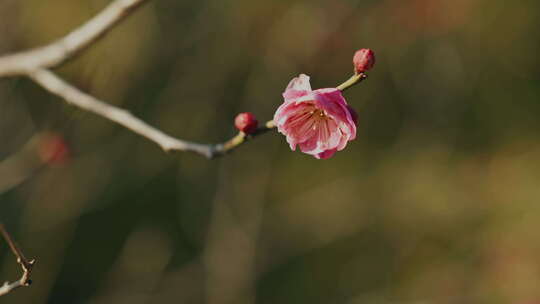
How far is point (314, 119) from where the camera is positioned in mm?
1269

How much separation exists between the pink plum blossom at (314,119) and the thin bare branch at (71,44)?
0.51 meters

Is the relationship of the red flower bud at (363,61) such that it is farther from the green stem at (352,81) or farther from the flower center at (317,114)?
the flower center at (317,114)

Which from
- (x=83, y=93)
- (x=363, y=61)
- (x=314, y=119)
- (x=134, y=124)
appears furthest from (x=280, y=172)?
(x=363, y=61)

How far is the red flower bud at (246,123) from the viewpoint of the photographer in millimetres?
1220

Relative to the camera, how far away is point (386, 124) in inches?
189

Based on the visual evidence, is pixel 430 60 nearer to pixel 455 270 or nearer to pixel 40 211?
pixel 455 270

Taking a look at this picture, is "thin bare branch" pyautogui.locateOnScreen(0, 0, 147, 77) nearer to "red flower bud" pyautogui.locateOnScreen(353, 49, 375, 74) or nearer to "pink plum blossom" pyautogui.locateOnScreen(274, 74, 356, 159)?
"pink plum blossom" pyautogui.locateOnScreen(274, 74, 356, 159)

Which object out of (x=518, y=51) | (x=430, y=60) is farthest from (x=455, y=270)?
(x=518, y=51)

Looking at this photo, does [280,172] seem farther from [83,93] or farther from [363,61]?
[363,61]

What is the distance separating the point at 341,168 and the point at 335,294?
1088 mm

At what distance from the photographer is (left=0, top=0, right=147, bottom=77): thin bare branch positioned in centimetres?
143

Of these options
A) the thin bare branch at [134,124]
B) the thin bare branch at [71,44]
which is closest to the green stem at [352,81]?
the thin bare branch at [134,124]

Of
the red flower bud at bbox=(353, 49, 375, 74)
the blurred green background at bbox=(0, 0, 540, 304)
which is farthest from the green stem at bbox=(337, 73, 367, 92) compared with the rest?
the blurred green background at bbox=(0, 0, 540, 304)

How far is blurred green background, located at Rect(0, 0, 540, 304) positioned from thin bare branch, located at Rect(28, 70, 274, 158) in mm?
1561
